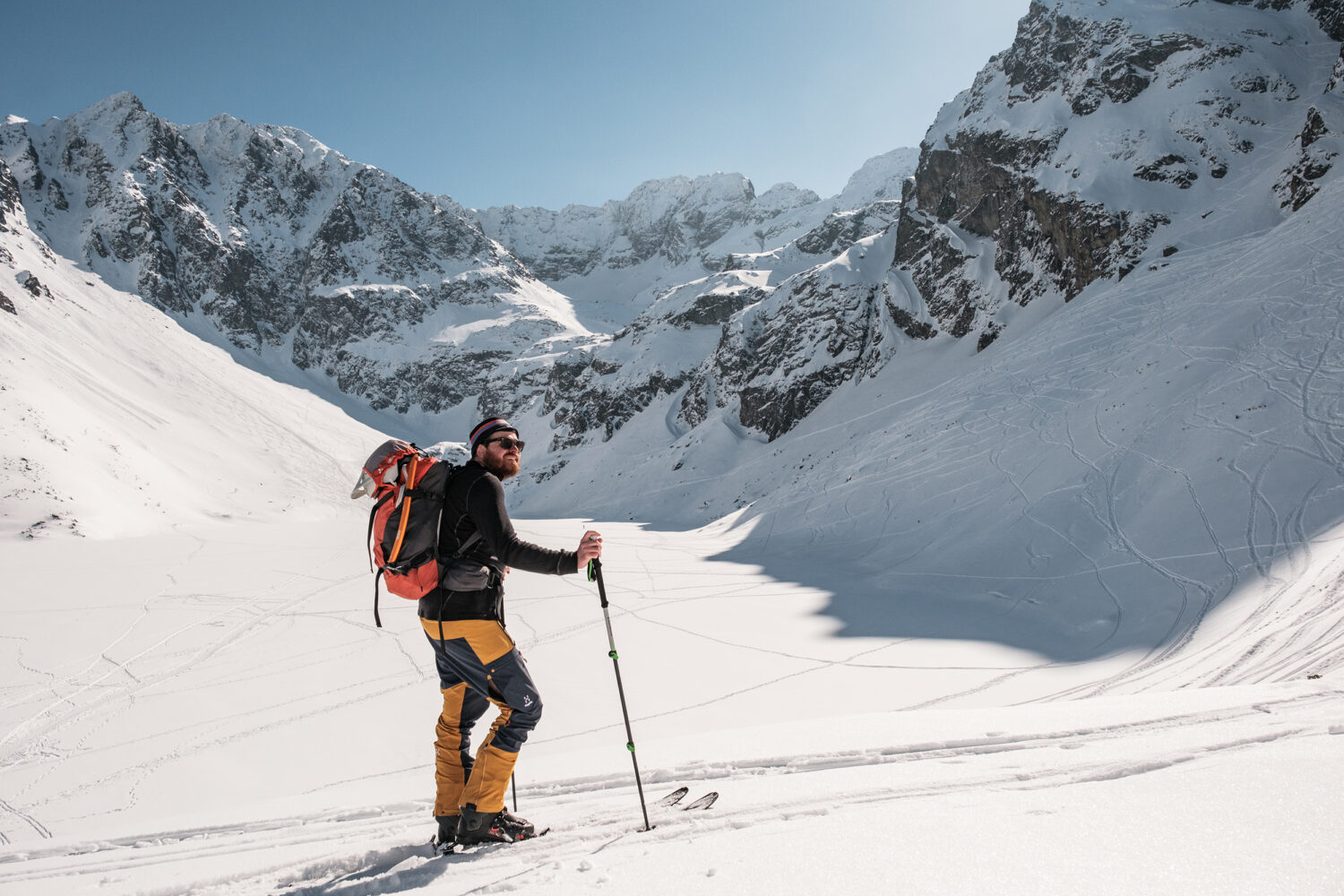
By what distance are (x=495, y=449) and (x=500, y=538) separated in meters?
0.53

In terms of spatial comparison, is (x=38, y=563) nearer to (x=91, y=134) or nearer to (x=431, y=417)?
(x=431, y=417)

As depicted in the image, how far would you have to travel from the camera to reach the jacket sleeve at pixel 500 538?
3.46m

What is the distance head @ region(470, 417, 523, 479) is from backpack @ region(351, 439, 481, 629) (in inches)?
8.7

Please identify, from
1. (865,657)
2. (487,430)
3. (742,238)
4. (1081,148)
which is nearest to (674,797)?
(487,430)

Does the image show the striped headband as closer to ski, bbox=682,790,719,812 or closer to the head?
the head

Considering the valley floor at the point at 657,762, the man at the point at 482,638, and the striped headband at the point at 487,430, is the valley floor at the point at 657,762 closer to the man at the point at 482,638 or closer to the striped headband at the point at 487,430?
the man at the point at 482,638

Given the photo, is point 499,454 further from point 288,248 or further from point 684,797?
point 288,248

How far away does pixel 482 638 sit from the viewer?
357cm

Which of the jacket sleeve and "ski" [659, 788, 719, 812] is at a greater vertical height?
the jacket sleeve

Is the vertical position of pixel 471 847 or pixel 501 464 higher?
pixel 501 464

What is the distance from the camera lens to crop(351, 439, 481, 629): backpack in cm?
346

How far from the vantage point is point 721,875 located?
8.38 feet

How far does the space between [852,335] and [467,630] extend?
47326 millimetres

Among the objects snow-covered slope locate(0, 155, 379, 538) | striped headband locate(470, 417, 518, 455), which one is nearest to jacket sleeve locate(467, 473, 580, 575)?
striped headband locate(470, 417, 518, 455)
